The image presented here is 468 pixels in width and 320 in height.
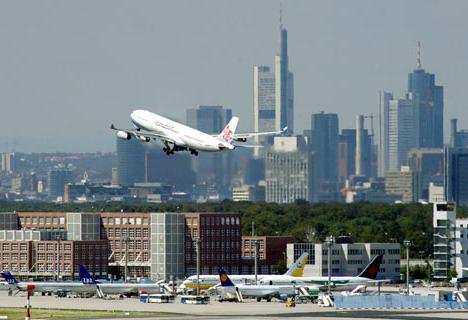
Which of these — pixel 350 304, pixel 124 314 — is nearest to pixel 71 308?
pixel 124 314

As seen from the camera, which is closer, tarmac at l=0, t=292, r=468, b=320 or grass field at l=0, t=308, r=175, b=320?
tarmac at l=0, t=292, r=468, b=320

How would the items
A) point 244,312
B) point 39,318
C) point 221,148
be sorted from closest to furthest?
point 39,318
point 244,312
point 221,148

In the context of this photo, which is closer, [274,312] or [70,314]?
[70,314]

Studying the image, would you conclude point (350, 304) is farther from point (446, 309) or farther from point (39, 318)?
point (39, 318)

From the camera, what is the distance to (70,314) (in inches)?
7131

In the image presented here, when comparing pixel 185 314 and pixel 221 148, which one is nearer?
pixel 185 314

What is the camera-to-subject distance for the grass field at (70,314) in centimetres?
17629

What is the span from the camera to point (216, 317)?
176 m

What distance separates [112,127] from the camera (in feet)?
649

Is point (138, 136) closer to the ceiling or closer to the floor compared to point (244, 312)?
closer to the ceiling

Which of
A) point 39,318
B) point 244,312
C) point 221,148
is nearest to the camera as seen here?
point 39,318

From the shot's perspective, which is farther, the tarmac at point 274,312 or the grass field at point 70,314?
the grass field at point 70,314

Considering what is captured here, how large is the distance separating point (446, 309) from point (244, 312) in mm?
20518

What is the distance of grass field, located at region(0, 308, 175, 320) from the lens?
176 m
